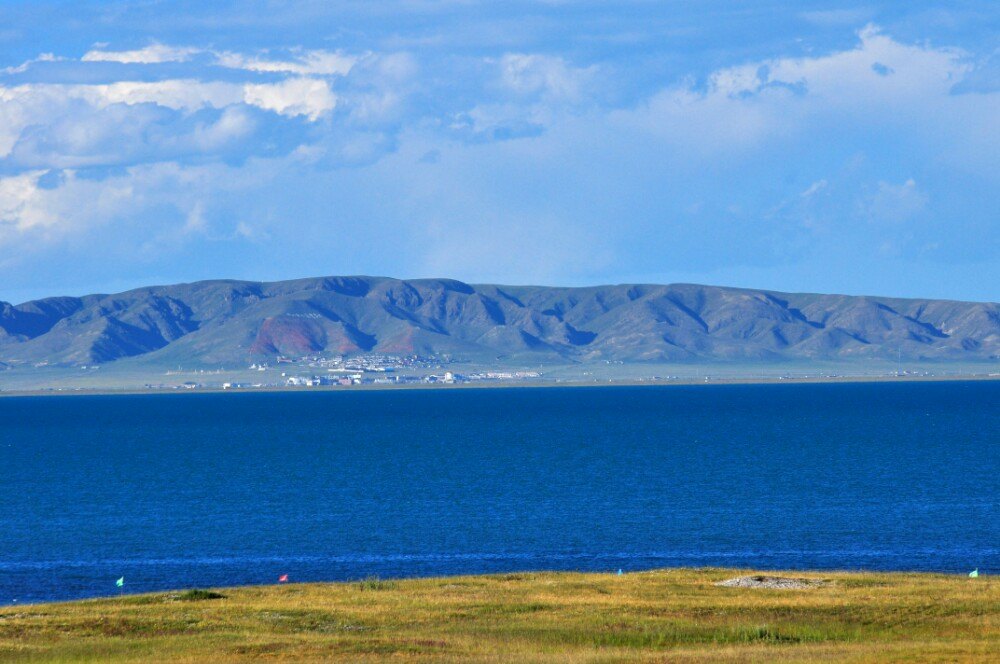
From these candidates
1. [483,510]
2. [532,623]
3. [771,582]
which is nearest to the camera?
[532,623]

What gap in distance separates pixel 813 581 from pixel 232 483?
236 feet

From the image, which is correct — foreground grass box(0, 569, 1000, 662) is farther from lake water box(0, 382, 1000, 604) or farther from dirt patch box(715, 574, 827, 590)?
lake water box(0, 382, 1000, 604)

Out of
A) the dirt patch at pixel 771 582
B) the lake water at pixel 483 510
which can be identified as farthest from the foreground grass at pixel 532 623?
the lake water at pixel 483 510

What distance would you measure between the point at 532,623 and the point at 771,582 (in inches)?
449

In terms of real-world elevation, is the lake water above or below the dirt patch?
below

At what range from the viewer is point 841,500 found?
93.2 m

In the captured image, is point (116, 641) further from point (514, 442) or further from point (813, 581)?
point (514, 442)

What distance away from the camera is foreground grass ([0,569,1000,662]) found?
35.0 metres

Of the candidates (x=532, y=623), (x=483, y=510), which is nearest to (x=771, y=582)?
(x=532, y=623)

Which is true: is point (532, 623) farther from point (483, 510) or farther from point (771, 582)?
point (483, 510)

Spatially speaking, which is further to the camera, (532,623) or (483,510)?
(483,510)

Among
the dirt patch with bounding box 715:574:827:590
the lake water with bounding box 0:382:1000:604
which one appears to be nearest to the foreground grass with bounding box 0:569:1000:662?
the dirt patch with bounding box 715:574:827:590

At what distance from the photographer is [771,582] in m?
48.5

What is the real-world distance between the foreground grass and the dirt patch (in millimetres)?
690
